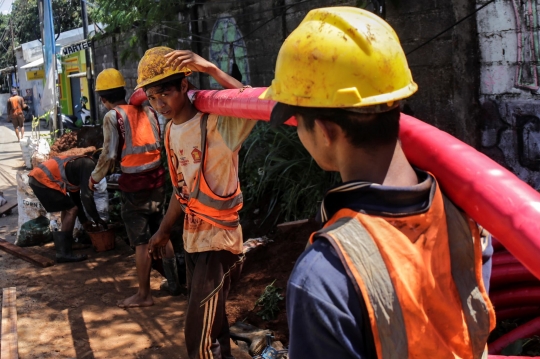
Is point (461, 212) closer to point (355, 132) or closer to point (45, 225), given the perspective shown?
point (355, 132)

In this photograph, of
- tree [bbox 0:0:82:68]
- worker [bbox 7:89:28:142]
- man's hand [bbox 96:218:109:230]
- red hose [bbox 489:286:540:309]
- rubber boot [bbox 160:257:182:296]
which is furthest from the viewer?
tree [bbox 0:0:82:68]

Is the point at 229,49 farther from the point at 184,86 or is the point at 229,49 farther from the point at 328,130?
the point at 328,130

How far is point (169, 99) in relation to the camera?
11.6 ft

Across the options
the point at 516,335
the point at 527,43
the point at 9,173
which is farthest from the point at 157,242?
the point at 9,173

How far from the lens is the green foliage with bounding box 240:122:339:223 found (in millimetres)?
6215

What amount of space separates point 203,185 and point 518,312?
2235 millimetres

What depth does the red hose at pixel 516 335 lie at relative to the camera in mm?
3590

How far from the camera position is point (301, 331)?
3.99 feet

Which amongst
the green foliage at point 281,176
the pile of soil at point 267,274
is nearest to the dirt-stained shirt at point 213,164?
the pile of soil at point 267,274

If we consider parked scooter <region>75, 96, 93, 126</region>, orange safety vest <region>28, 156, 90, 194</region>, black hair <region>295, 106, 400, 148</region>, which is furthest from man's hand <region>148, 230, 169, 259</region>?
parked scooter <region>75, 96, 93, 126</region>

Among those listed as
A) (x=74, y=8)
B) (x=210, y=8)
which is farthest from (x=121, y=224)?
(x=74, y=8)

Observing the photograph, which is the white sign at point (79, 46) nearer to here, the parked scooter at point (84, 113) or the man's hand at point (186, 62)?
the parked scooter at point (84, 113)

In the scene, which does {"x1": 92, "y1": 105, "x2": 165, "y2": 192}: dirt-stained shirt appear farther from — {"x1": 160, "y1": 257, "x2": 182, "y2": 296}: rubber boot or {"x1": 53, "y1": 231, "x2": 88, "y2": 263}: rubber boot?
{"x1": 53, "y1": 231, "x2": 88, "y2": 263}: rubber boot

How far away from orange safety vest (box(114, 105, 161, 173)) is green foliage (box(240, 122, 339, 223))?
1502mm
